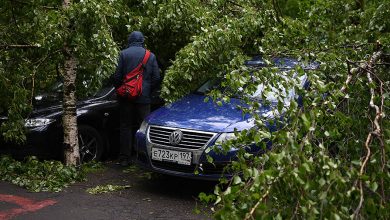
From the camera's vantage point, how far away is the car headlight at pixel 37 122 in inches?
302

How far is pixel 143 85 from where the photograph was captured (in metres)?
7.60

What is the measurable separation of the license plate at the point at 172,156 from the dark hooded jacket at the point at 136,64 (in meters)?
1.43

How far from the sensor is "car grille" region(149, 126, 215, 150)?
6090mm

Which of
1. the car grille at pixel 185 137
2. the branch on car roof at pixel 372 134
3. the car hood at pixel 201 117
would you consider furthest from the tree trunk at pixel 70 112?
the branch on car roof at pixel 372 134

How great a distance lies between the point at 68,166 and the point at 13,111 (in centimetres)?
102

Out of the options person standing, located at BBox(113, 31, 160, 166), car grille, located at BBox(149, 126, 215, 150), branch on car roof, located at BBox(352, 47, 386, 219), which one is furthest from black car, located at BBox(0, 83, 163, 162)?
branch on car roof, located at BBox(352, 47, 386, 219)

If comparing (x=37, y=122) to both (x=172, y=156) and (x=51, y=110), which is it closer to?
(x=51, y=110)

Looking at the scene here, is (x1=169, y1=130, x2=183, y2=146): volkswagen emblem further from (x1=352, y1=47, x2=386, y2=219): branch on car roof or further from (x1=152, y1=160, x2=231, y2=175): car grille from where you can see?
(x1=352, y1=47, x2=386, y2=219): branch on car roof

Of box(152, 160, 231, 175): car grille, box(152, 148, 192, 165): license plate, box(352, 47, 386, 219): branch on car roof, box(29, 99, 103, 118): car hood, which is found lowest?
box(152, 160, 231, 175): car grille

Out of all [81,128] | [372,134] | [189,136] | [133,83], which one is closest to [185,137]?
[189,136]

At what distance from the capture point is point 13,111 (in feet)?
22.4

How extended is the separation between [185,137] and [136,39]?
1949mm

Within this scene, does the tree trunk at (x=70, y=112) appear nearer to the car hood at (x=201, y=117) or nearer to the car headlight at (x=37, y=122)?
the car headlight at (x=37, y=122)

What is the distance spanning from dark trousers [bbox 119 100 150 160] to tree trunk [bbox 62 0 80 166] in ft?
2.35
